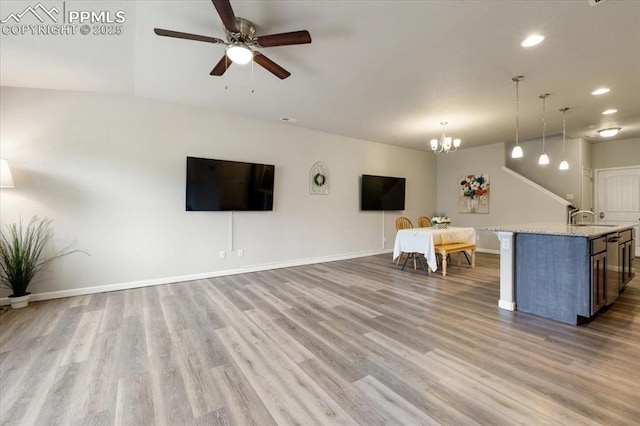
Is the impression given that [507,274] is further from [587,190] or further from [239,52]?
[587,190]

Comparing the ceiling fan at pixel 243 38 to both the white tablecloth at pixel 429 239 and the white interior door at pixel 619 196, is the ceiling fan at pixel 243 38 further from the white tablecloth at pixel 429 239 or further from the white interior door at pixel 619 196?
the white interior door at pixel 619 196

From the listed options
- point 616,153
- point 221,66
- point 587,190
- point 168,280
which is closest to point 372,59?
point 221,66

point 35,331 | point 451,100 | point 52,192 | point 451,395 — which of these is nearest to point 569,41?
point 451,100

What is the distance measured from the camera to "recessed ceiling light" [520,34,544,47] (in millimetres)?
2582

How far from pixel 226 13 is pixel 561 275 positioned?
12.5 feet

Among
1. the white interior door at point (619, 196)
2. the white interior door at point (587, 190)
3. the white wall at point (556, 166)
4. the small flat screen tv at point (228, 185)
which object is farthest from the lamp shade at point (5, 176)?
the white interior door at point (619, 196)

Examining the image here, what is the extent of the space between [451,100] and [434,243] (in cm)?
231

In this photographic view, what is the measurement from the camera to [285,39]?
228 cm

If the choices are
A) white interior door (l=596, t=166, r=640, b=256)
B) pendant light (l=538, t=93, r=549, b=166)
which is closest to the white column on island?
pendant light (l=538, t=93, r=549, b=166)

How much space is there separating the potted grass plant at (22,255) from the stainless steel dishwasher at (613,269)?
21.7 feet

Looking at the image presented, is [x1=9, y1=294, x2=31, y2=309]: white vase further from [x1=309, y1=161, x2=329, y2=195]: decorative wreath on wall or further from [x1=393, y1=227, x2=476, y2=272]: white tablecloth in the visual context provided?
[x1=393, y1=227, x2=476, y2=272]: white tablecloth

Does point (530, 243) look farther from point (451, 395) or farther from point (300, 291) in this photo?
point (300, 291)

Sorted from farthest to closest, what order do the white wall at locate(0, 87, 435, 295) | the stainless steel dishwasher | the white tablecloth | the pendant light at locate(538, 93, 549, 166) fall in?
1. the white tablecloth
2. the pendant light at locate(538, 93, 549, 166)
3. the white wall at locate(0, 87, 435, 295)
4. the stainless steel dishwasher

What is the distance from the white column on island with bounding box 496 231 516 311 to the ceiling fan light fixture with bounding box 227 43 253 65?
327cm
